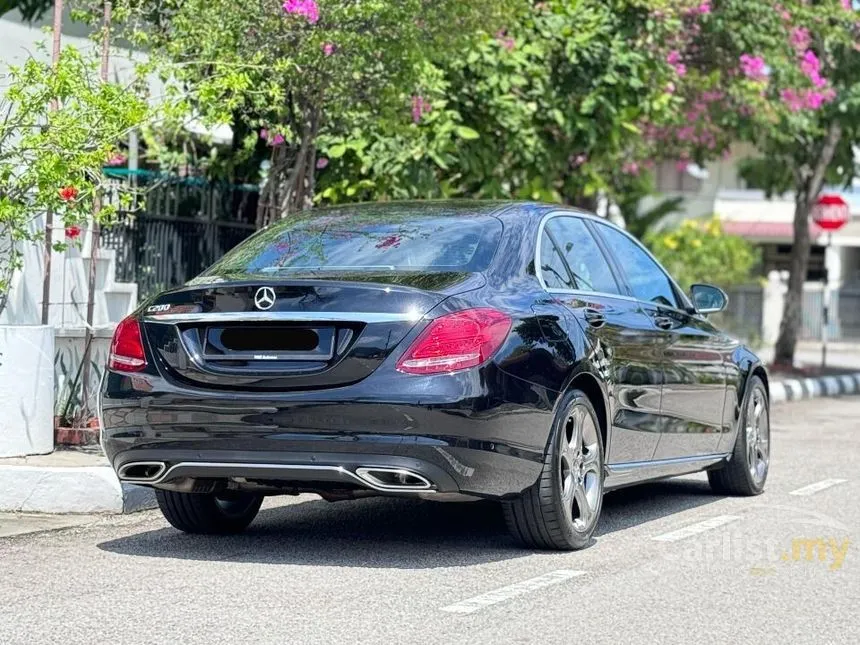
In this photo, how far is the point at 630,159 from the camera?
24391mm

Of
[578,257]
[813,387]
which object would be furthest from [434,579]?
[813,387]

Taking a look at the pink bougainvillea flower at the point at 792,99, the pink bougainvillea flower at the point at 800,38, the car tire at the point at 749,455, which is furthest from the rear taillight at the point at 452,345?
the pink bougainvillea flower at the point at 792,99

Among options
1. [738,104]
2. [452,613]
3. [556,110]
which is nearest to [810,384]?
[738,104]

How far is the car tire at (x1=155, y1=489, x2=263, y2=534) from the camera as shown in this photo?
756 cm

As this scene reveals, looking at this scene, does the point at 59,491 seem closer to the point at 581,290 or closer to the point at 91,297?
the point at 91,297

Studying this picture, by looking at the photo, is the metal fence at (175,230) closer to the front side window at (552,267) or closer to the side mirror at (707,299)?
the side mirror at (707,299)

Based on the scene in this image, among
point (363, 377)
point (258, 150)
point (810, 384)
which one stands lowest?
point (810, 384)

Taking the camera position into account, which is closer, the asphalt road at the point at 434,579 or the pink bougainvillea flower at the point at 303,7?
the asphalt road at the point at 434,579

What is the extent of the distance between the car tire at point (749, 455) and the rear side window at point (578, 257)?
171 cm

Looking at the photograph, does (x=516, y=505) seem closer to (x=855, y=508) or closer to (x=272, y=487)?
(x=272, y=487)

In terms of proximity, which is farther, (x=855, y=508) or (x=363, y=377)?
(x=855, y=508)

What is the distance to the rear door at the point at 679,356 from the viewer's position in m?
8.40

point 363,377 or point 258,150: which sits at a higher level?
point 258,150

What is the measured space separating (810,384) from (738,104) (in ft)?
14.6
